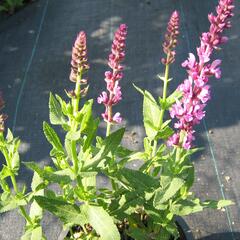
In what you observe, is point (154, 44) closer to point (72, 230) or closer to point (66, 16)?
point (66, 16)

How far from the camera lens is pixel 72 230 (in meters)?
2.48

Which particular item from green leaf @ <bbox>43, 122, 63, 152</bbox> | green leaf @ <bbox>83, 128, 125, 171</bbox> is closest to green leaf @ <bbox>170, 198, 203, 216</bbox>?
green leaf @ <bbox>83, 128, 125, 171</bbox>

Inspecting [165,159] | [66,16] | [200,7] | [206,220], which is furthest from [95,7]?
[165,159]

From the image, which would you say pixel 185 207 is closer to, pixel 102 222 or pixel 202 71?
pixel 102 222

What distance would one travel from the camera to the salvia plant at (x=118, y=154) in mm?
1739

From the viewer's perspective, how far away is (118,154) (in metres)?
2.08

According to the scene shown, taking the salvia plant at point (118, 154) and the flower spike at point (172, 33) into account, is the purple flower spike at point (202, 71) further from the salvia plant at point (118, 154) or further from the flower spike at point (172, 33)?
the flower spike at point (172, 33)

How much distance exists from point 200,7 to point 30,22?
1990 millimetres

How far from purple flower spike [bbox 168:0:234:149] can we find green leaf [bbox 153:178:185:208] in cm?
17

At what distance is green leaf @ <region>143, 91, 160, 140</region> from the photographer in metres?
2.08

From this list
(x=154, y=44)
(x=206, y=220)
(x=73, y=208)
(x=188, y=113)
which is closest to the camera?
(x=188, y=113)

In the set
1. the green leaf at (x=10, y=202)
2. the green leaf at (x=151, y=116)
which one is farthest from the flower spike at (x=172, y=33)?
the green leaf at (x=10, y=202)

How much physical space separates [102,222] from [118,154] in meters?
0.33

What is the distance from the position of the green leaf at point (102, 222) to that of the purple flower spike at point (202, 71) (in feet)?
1.56
